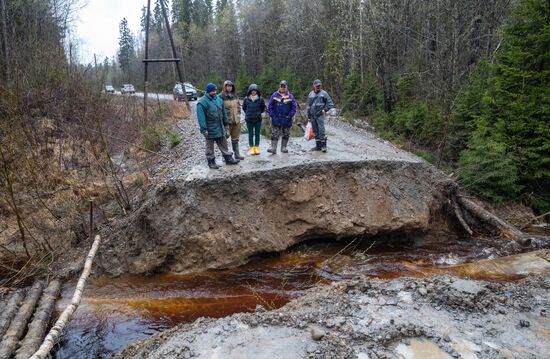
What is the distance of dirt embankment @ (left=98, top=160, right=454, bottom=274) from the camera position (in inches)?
292

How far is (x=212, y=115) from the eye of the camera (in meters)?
7.55

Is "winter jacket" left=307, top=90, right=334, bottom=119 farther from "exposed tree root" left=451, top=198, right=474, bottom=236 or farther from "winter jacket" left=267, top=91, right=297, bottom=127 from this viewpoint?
"exposed tree root" left=451, top=198, right=474, bottom=236

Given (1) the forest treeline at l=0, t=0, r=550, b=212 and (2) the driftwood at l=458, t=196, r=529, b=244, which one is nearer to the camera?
(2) the driftwood at l=458, t=196, r=529, b=244

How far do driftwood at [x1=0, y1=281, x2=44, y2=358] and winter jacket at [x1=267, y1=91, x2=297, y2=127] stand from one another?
568 cm

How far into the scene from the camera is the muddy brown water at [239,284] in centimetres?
603

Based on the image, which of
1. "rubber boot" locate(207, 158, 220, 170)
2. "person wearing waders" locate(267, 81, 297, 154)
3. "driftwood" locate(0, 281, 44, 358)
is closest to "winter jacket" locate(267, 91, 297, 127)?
"person wearing waders" locate(267, 81, 297, 154)

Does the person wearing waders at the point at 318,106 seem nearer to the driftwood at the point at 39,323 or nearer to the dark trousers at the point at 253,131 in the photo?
the dark trousers at the point at 253,131

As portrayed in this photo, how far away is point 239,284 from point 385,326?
10.5 ft

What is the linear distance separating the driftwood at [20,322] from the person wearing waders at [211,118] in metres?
3.88

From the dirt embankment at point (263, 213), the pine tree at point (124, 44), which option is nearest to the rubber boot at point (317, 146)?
the dirt embankment at point (263, 213)

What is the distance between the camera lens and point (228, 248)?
7.49 metres

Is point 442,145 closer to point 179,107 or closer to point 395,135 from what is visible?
point 395,135

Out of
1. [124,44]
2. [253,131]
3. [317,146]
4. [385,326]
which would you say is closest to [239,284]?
[385,326]

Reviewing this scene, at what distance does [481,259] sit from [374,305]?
3698mm
